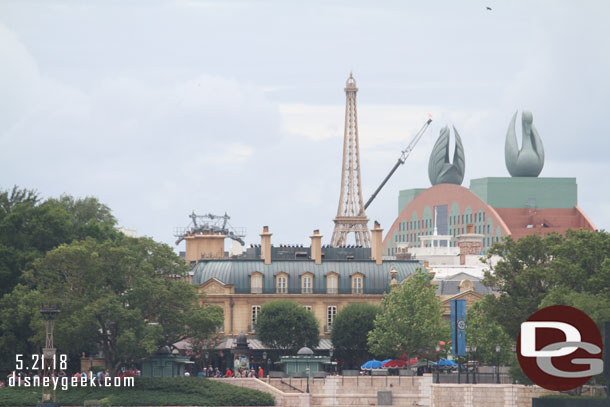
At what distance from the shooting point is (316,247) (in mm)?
144500

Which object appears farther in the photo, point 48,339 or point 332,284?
point 332,284

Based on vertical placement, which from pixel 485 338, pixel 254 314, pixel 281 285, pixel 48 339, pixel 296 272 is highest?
pixel 296 272

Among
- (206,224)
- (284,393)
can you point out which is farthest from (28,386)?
(206,224)

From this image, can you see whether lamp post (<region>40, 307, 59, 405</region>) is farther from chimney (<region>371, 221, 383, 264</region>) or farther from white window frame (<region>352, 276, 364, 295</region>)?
chimney (<region>371, 221, 383, 264</region>)

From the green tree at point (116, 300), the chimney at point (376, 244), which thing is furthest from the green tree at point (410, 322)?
the chimney at point (376, 244)

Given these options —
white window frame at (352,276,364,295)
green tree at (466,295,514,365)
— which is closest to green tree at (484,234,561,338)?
green tree at (466,295,514,365)

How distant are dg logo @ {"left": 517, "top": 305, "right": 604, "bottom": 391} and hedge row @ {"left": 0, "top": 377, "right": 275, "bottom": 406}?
81.2 ft

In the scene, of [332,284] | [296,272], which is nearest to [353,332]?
[332,284]

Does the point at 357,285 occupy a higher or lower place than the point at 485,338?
higher

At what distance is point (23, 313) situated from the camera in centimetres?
10869

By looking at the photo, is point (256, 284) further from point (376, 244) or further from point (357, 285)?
point (376, 244)

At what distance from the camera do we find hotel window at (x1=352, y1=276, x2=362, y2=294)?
14170cm

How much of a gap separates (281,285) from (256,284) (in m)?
2.44

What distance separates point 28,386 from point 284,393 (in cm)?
1837
